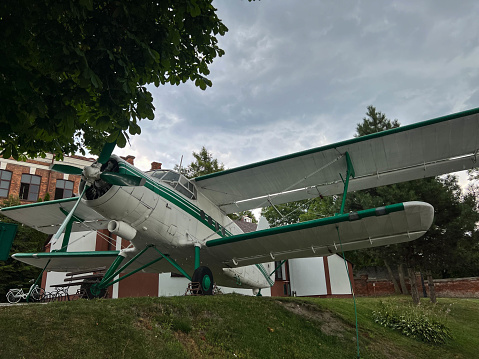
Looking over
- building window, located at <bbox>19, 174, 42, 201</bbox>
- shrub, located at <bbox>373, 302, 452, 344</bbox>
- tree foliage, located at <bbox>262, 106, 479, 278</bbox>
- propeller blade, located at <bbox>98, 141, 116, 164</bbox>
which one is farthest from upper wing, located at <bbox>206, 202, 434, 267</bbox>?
building window, located at <bbox>19, 174, 42, 201</bbox>

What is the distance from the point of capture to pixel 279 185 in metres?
11.0

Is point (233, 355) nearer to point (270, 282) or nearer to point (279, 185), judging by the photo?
point (279, 185)

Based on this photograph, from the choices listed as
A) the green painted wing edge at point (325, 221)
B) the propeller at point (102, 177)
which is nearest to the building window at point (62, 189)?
the propeller at point (102, 177)

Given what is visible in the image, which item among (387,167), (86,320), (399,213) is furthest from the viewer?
(387,167)

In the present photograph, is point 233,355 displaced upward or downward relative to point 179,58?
downward

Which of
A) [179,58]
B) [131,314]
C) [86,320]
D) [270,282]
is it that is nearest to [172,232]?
[131,314]

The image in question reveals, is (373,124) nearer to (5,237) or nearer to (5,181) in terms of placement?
(5,237)

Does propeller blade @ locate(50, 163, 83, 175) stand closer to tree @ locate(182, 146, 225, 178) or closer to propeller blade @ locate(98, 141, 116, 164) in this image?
propeller blade @ locate(98, 141, 116, 164)

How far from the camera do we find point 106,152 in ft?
24.1

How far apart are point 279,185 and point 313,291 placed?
56.1 ft

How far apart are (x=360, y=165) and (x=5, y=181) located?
97.7ft

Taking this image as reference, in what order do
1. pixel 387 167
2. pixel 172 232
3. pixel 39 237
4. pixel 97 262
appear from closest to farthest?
pixel 172 232 → pixel 387 167 → pixel 97 262 → pixel 39 237

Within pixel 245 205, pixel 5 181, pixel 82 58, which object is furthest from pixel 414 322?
pixel 5 181

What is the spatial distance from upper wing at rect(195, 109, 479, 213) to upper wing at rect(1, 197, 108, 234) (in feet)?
14.2
